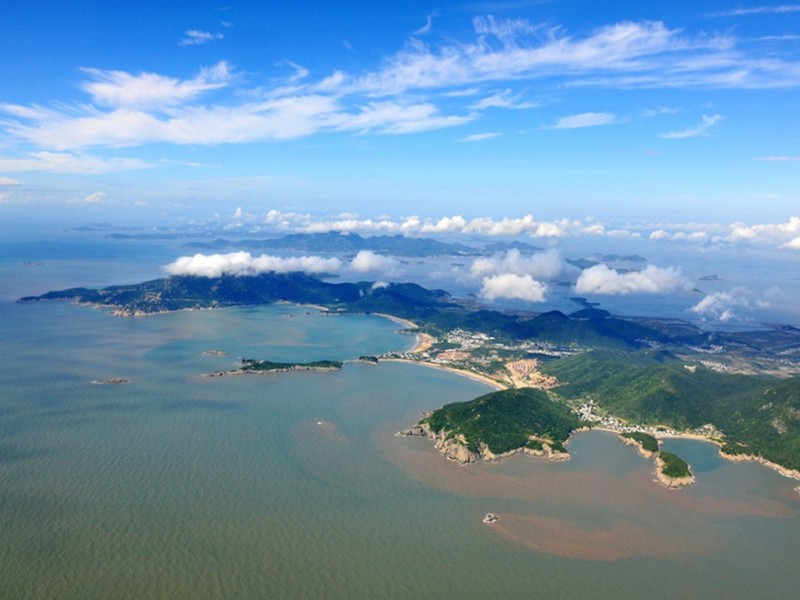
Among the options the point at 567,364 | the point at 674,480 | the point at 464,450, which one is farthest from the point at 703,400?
the point at 464,450

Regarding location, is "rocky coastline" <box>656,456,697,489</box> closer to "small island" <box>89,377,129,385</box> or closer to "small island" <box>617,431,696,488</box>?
"small island" <box>617,431,696,488</box>

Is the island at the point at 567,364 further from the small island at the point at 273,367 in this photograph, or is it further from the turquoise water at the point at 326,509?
the turquoise water at the point at 326,509

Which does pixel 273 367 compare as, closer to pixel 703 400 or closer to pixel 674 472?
pixel 674 472

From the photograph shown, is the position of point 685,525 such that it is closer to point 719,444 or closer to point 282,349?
point 719,444

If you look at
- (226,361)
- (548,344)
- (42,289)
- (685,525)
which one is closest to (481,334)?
(548,344)

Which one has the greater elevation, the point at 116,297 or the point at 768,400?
the point at 116,297

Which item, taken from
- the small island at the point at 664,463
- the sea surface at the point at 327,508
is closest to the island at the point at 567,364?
the small island at the point at 664,463

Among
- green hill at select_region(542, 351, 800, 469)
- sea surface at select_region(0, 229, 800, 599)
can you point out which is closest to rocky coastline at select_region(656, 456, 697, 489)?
sea surface at select_region(0, 229, 800, 599)
